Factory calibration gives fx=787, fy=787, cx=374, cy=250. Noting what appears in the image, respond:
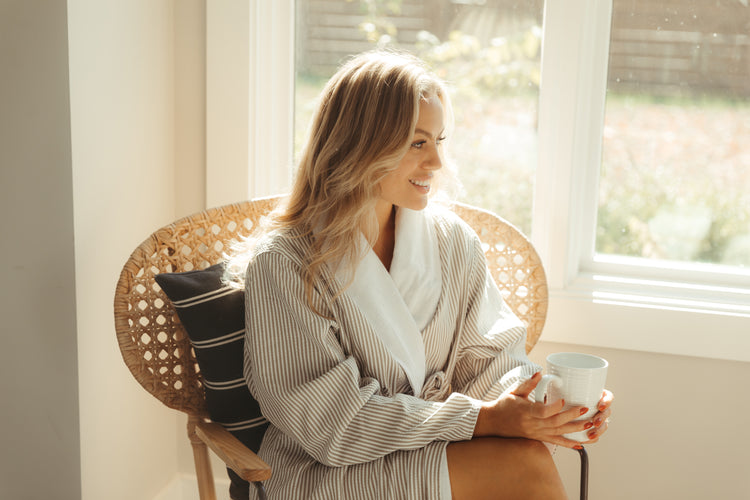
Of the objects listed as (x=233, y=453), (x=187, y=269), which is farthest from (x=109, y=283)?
(x=233, y=453)

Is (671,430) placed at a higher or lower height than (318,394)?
lower

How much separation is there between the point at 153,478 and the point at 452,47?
4.87 ft

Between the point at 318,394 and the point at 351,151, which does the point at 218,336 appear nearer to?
the point at 318,394

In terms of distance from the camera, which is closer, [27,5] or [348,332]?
[348,332]

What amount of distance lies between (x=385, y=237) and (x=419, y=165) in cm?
21

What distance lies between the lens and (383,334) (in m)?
1.58

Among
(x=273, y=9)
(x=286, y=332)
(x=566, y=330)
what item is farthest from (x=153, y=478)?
(x=273, y=9)

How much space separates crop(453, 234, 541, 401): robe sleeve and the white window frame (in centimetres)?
42

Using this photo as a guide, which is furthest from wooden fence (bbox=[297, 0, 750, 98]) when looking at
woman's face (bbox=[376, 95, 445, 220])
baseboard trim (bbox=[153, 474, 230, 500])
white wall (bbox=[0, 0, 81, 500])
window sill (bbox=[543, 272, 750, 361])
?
baseboard trim (bbox=[153, 474, 230, 500])

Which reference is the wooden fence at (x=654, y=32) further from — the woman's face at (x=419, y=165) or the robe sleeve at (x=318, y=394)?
the robe sleeve at (x=318, y=394)

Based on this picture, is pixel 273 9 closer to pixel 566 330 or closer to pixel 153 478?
pixel 566 330

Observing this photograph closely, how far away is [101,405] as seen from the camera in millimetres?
1939

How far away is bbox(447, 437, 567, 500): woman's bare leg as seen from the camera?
54.6 inches

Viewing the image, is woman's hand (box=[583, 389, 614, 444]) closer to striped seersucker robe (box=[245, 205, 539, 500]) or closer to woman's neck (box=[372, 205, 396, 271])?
striped seersucker robe (box=[245, 205, 539, 500])
